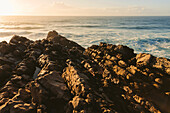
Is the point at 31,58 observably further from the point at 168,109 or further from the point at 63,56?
the point at 168,109

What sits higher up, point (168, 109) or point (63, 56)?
point (63, 56)

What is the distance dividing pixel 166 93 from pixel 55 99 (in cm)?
714

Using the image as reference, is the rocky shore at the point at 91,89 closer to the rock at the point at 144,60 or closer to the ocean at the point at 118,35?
the rock at the point at 144,60

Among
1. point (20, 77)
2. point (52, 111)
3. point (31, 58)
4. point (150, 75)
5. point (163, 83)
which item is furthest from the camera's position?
point (31, 58)

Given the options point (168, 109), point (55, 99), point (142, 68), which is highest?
point (142, 68)

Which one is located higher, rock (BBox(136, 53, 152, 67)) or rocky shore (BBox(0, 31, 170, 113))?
rock (BBox(136, 53, 152, 67))

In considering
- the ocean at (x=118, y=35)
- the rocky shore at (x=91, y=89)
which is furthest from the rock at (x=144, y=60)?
the ocean at (x=118, y=35)

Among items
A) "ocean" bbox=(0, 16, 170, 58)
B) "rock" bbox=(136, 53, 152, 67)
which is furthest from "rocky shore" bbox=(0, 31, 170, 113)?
"ocean" bbox=(0, 16, 170, 58)

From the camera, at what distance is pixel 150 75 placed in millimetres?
8086

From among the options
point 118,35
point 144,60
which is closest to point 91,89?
point 144,60

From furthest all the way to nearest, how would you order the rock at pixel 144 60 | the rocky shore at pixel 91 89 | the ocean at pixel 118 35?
1. the ocean at pixel 118 35
2. the rock at pixel 144 60
3. the rocky shore at pixel 91 89

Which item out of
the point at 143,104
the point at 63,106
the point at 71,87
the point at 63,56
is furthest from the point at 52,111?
the point at 63,56

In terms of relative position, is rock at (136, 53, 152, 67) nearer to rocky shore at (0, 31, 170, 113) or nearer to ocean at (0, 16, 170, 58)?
rocky shore at (0, 31, 170, 113)

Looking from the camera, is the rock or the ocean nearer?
the rock
